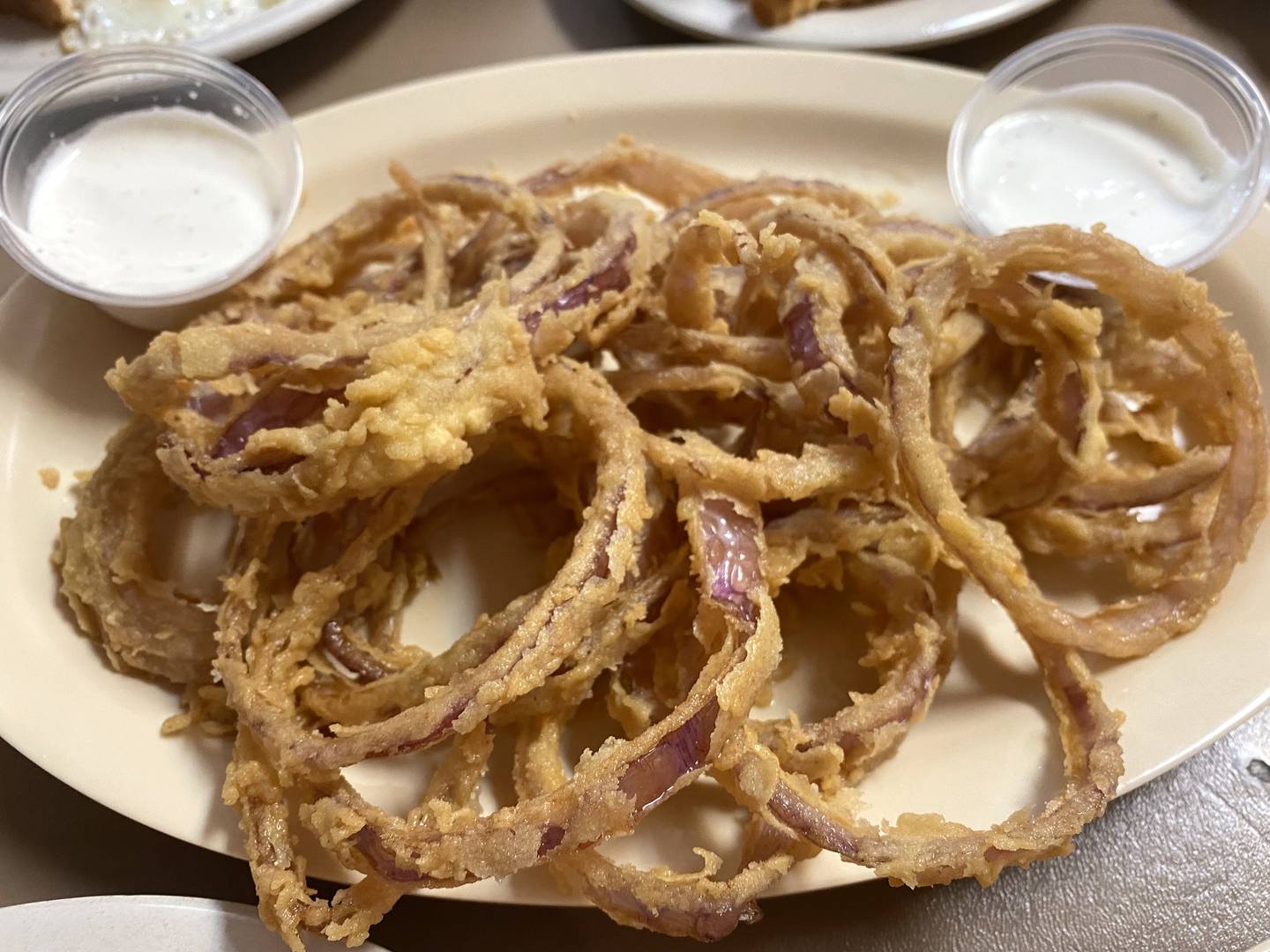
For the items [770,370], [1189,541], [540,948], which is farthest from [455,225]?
[1189,541]

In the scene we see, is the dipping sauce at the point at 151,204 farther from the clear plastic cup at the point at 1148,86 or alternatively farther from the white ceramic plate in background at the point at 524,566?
the clear plastic cup at the point at 1148,86

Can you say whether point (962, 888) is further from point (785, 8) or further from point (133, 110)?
point (133, 110)

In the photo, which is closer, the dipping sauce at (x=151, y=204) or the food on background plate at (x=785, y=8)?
the dipping sauce at (x=151, y=204)

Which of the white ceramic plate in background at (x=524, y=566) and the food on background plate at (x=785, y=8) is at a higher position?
the food on background plate at (x=785, y=8)

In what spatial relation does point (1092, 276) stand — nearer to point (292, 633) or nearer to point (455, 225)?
point (455, 225)

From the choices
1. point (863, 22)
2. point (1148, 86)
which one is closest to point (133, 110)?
point (863, 22)

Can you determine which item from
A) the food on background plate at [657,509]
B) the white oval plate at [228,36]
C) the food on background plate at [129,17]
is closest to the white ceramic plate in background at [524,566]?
the food on background plate at [657,509]
